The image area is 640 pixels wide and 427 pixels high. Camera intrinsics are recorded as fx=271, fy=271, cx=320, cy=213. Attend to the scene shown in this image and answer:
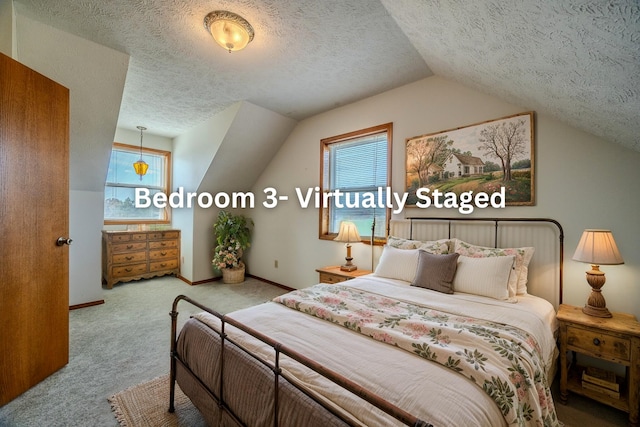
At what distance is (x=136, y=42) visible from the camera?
2.37 meters

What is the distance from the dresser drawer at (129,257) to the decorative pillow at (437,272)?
4.49m

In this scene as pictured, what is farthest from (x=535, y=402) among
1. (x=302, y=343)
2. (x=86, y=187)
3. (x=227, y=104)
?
(x=86, y=187)

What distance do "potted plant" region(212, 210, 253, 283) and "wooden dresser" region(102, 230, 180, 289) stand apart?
2.81 ft

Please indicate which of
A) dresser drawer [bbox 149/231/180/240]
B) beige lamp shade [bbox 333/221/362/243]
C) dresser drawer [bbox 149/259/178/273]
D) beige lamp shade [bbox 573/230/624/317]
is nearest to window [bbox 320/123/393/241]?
beige lamp shade [bbox 333/221/362/243]

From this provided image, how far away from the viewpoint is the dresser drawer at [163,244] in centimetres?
475

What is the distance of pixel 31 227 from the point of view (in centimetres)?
188

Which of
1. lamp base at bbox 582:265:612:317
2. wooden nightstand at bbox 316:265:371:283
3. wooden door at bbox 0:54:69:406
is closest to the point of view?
wooden door at bbox 0:54:69:406

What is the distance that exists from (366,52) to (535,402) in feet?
8.70

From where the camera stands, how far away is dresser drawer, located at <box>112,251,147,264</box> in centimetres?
438

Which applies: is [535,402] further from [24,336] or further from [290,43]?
[24,336]

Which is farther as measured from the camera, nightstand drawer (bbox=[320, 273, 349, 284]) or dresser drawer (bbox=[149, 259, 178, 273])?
dresser drawer (bbox=[149, 259, 178, 273])

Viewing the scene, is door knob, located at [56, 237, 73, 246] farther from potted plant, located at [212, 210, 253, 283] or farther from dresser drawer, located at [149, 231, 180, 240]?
dresser drawer, located at [149, 231, 180, 240]

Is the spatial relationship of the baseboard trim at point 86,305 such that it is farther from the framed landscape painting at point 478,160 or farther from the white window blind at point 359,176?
the framed landscape painting at point 478,160

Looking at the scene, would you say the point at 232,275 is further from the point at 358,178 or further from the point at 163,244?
the point at 358,178
